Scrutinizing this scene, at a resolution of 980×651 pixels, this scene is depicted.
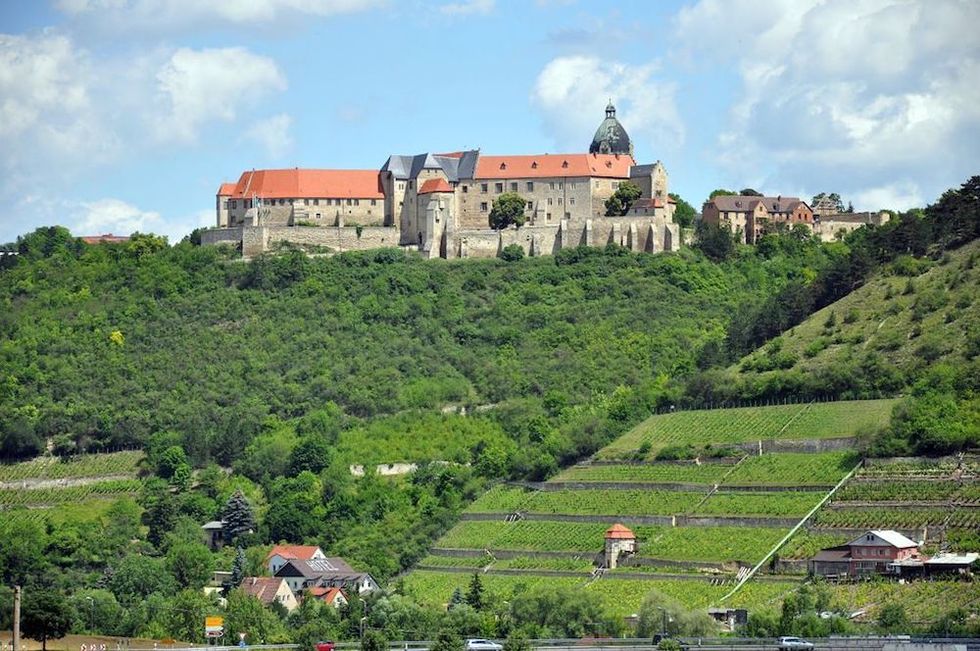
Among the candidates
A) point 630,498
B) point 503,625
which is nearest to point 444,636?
point 503,625

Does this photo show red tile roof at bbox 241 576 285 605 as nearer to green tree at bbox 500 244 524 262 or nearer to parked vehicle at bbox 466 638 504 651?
parked vehicle at bbox 466 638 504 651

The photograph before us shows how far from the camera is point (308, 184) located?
488 feet

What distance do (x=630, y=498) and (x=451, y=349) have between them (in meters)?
30.0

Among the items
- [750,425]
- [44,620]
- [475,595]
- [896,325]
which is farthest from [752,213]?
[44,620]

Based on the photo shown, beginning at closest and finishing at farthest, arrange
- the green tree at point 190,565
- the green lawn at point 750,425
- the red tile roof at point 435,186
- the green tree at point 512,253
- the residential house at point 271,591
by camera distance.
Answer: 1. the residential house at point 271,591
2. the green lawn at point 750,425
3. the green tree at point 190,565
4. the green tree at point 512,253
5. the red tile roof at point 435,186

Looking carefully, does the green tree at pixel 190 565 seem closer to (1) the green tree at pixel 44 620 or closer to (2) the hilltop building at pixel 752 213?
(1) the green tree at pixel 44 620

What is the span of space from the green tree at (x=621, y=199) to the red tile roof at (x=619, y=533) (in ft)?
145

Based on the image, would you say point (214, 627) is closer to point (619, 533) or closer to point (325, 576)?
point (325, 576)

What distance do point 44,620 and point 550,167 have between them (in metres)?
65.9

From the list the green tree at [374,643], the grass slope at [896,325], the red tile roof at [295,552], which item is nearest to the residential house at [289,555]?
the red tile roof at [295,552]

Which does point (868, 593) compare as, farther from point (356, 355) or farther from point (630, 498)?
point (356, 355)

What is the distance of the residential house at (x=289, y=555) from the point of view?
369ft

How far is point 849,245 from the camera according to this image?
151m

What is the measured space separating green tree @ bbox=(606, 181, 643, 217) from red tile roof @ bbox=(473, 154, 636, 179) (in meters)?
1.95
